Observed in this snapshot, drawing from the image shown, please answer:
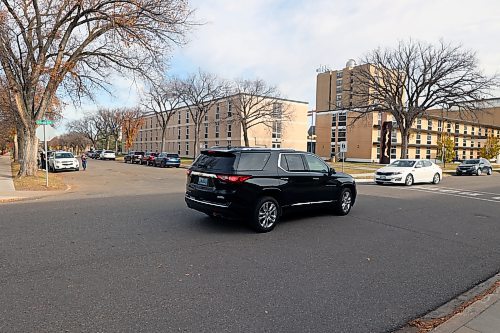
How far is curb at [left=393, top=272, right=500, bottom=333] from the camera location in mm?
3424

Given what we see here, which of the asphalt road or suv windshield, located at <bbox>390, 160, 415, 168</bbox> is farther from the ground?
suv windshield, located at <bbox>390, 160, 415, 168</bbox>

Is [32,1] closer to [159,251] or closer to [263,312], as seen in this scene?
[159,251]

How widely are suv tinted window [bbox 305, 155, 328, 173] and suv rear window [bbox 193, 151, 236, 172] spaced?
Result: 7.34 ft

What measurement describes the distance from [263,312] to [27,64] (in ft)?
65.8

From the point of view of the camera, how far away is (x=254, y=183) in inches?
274

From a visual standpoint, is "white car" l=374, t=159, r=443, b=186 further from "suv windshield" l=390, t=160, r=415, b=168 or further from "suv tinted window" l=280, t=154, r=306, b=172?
"suv tinted window" l=280, t=154, r=306, b=172

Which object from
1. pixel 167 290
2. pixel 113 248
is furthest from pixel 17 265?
pixel 167 290

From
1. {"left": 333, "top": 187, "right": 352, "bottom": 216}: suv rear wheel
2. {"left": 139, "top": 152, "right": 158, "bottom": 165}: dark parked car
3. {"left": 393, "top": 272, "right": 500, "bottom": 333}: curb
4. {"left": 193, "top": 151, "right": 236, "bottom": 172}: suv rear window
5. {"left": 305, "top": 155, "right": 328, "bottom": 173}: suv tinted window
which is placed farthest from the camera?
{"left": 139, "top": 152, "right": 158, "bottom": 165}: dark parked car

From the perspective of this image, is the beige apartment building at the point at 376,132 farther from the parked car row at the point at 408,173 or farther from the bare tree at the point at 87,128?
the bare tree at the point at 87,128

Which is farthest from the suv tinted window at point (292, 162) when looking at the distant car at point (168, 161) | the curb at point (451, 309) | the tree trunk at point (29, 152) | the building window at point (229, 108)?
the building window at point (229, 108)

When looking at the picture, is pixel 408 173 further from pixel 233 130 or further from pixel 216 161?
pixel 233 130

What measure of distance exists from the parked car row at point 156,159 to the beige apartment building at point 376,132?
2275cm

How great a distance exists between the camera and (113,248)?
5.84m

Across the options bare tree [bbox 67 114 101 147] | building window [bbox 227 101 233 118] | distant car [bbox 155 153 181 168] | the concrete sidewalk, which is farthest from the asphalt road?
bare tree [bbox 67 114 101 147]
